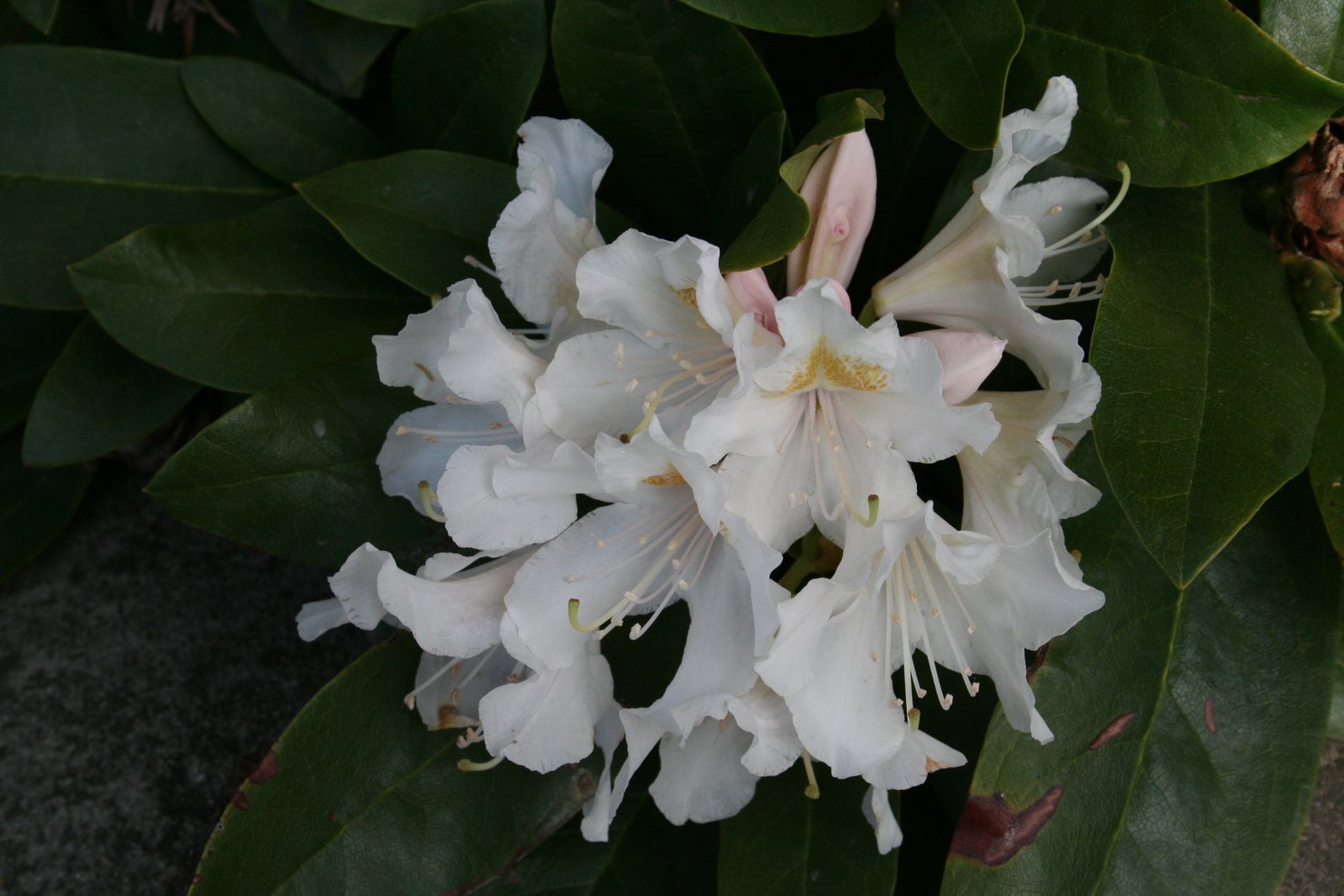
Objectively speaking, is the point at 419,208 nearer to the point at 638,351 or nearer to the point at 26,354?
the point at 638,351

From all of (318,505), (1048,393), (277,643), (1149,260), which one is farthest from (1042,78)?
(277,643)

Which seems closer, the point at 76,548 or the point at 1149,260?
the point at 1149,260

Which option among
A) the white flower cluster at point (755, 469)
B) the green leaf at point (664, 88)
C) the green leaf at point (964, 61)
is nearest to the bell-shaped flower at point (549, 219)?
the white flower cluster at point (755, 469)

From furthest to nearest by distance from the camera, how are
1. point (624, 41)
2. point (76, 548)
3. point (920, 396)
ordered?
point (76, 548) → point (624, 41) → point (920, 396)

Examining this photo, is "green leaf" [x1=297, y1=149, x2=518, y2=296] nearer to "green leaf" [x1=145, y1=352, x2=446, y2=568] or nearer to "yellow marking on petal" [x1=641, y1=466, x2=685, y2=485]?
"green leaf" [x1=145, y1=352, x2=446, y2=568]

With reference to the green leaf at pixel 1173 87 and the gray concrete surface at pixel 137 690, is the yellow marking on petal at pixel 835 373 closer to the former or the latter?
the green leaf at pixel 1173 87

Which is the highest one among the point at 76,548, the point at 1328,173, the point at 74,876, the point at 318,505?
the point at 1328,173

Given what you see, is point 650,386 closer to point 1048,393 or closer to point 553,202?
point 553,202
